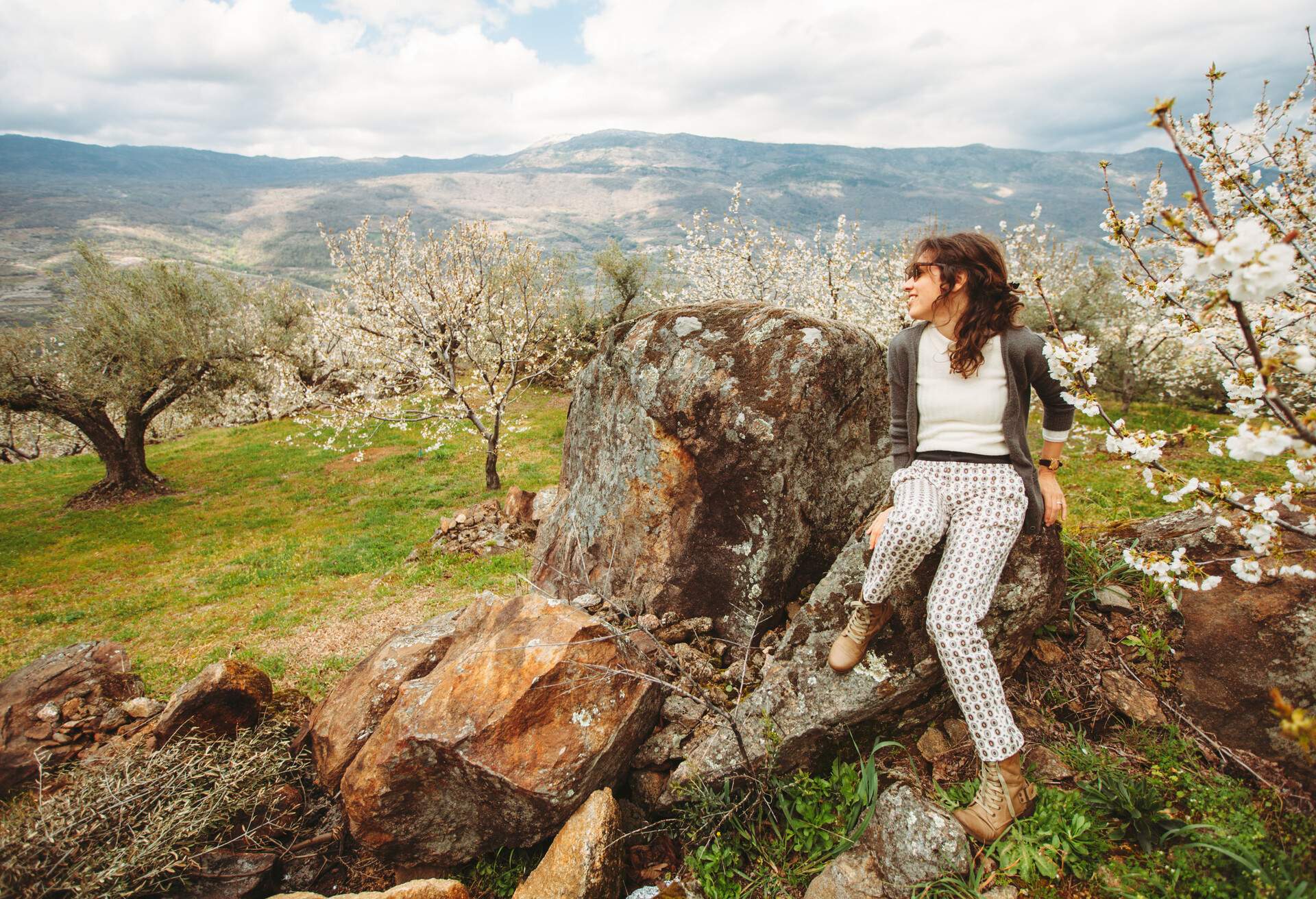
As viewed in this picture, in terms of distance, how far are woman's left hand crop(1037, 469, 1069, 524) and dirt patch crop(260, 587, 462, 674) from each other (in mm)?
8466

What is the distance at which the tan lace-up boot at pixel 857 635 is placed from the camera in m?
3.92

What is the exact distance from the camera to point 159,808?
4250 mm

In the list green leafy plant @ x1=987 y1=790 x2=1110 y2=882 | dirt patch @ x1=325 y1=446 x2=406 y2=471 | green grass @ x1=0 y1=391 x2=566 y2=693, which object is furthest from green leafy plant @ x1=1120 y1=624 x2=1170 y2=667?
dirt patch @ x1=325 y1=446 x2=406 y2=471

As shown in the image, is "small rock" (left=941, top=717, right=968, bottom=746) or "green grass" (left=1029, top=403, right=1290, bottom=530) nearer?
"small rock" (left=941, top=717, right=968, bottom=746)

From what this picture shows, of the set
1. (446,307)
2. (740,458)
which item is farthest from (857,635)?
(446,307)

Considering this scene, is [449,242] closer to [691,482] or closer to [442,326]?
[442,326]

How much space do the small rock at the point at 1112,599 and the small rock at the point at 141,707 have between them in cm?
942

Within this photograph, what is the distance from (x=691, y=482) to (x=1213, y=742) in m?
4.01

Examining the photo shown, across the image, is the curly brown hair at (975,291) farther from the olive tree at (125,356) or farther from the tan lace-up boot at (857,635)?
the olive tree at (125,356)

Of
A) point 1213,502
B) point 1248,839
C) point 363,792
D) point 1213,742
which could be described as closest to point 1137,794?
point 1248,839

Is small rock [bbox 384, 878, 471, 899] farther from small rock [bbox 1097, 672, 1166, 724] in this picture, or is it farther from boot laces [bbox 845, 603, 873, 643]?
small rock [bbox 1097, 672, 1166, 724]

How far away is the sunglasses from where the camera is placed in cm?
380

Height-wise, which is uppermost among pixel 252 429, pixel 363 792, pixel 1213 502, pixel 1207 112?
pixel 1207 112

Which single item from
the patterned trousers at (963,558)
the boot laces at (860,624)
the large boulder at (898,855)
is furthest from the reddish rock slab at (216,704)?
the patterned trousers at (963,558)
